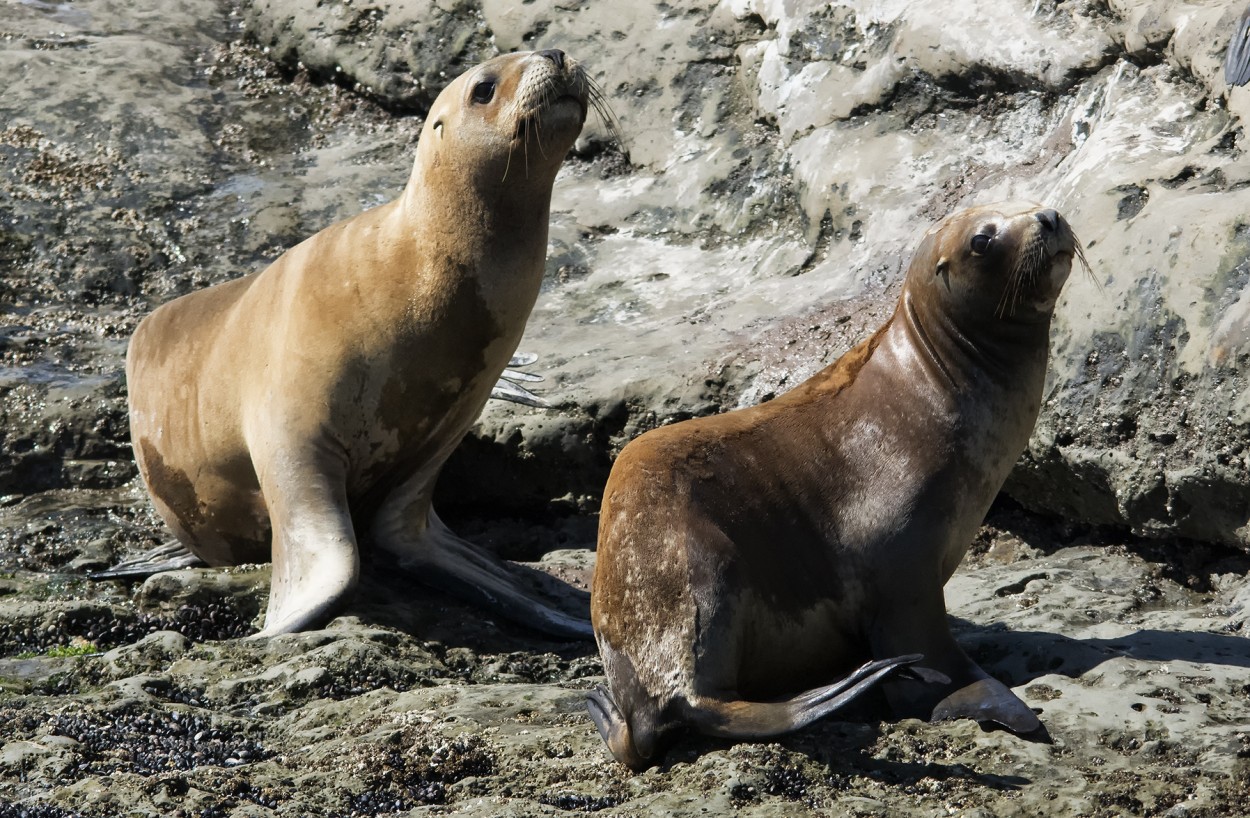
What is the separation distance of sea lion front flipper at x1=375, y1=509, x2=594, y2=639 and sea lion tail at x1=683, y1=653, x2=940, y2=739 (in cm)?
189

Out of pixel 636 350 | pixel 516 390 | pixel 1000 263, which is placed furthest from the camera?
pixel 636 350

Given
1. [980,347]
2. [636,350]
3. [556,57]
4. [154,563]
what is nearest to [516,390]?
[636,350]

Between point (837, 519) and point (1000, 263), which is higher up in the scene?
point (1000, 263)

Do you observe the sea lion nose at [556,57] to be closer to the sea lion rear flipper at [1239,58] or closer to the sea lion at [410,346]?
the sea lion at [410,346]

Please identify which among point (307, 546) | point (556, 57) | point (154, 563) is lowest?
point (154, 563)

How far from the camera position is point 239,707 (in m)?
5.20

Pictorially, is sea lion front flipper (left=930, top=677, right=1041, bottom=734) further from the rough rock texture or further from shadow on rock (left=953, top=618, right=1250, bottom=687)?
shadow on rock (left=953, top=618, right=1250, bottom=687)

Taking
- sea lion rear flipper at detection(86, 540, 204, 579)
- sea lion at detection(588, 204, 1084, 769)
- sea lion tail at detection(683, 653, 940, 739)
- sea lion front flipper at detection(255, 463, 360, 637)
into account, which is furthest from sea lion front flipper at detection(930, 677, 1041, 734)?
sea lion rear flipper at detection(86, 540, 204, 579)

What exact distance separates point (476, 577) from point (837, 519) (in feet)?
6.86

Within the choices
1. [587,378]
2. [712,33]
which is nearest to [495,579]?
[587,378]

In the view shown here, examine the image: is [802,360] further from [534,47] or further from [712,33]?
[534,47]

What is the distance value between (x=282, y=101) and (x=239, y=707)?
24.1 ft

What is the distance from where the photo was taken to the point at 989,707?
4.62 metres

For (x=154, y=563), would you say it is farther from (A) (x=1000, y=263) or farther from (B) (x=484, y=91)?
(A) (x=1000, y=263)
